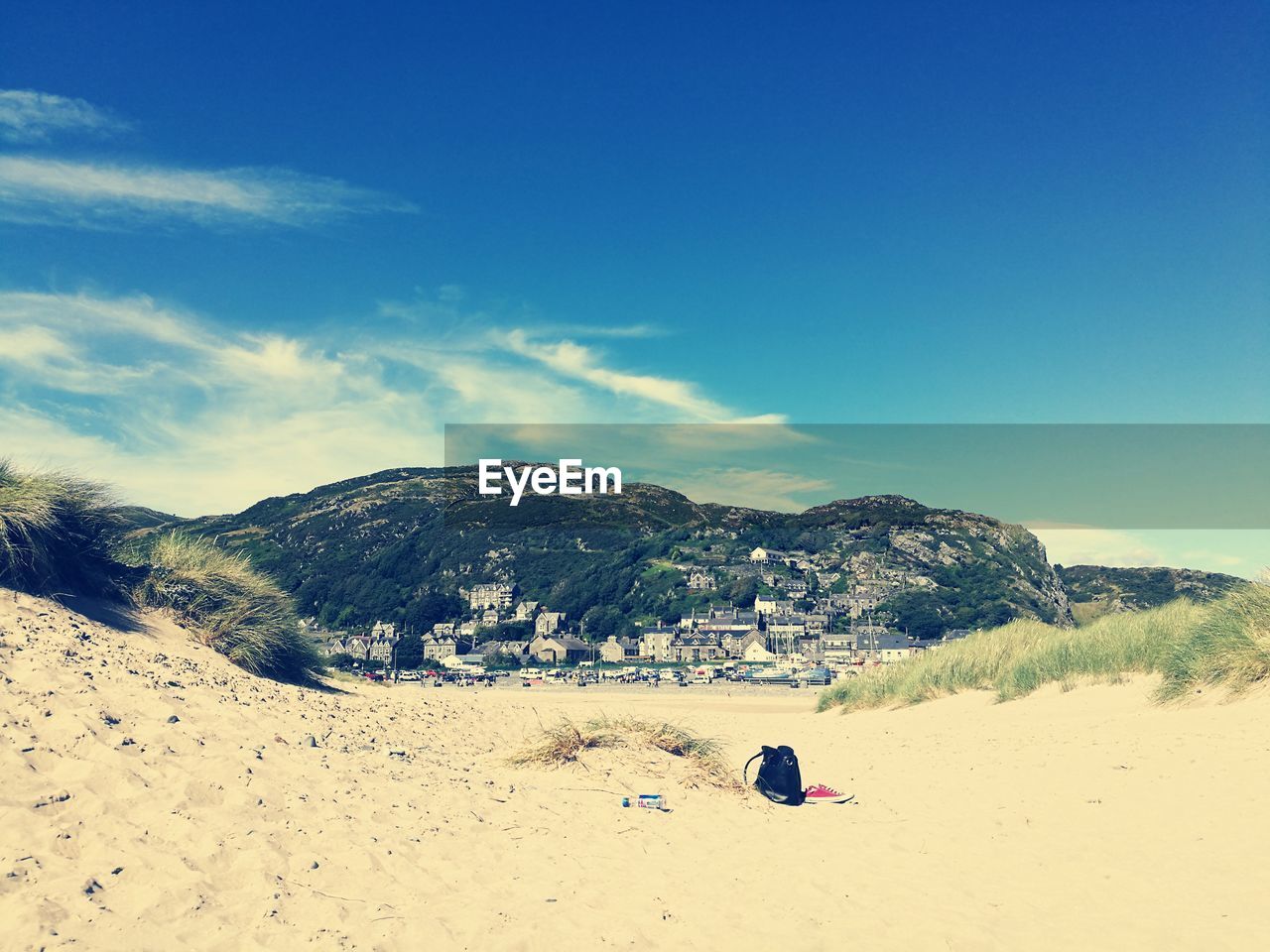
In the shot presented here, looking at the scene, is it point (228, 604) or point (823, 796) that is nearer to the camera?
point (823, 796)

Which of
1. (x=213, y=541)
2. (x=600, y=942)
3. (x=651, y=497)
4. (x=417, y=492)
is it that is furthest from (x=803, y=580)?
(x=600, y=942)

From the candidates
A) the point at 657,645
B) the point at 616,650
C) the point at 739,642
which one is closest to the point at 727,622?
the point at 739,642

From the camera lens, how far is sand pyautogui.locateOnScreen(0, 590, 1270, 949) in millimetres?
5629

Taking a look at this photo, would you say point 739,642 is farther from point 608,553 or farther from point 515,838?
point 515,838

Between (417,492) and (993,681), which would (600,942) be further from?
(417,492)

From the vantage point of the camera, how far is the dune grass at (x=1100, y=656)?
12742 millimetres

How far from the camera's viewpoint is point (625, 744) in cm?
1173

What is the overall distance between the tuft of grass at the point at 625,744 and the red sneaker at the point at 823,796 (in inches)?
37.8

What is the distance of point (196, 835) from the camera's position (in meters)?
6.19

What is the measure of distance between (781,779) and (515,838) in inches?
169

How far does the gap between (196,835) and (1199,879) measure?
27.5 feet

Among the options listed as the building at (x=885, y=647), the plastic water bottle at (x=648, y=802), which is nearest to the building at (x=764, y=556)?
the building at (x=885, y=647)

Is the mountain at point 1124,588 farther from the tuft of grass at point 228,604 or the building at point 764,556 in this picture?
A: the tuft of grass at point 228,604

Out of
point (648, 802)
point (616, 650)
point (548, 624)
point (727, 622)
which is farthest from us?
point (548, 624)
